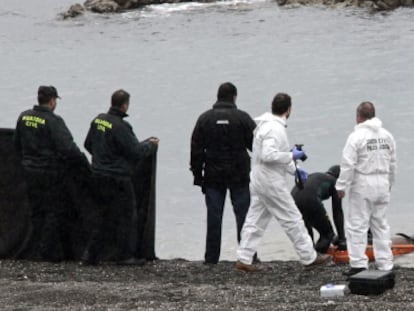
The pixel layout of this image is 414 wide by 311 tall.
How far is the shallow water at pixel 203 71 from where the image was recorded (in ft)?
79.7

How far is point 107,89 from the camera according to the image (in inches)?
1709

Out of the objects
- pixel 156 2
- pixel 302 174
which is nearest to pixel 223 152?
pixel 302 174

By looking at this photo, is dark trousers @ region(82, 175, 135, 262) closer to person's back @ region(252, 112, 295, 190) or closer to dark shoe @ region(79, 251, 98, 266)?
dark shoe @ region(79, 251, 98, 266)

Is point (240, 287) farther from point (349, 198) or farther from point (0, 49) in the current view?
point (0, 49)

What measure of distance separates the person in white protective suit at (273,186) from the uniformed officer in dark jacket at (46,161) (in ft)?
5.53

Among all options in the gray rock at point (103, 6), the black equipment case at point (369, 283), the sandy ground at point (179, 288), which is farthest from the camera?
the gray rock at point (103, 6)

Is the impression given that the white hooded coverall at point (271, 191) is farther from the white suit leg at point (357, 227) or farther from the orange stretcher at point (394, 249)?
the orange stretcher at point (394, 249)

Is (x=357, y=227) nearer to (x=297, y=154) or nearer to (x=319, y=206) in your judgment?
(x=297, y=154)

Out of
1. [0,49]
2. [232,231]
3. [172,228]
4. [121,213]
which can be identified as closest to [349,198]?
[121,213]

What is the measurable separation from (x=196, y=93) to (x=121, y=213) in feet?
99.3

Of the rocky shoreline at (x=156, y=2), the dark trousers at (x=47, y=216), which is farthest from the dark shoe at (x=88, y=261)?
the rocky shoreline at (x=156, y=2)

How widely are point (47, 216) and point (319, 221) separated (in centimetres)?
278

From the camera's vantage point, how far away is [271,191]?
408 inches

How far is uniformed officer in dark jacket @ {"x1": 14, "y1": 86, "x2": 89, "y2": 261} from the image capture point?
35.4 feet
